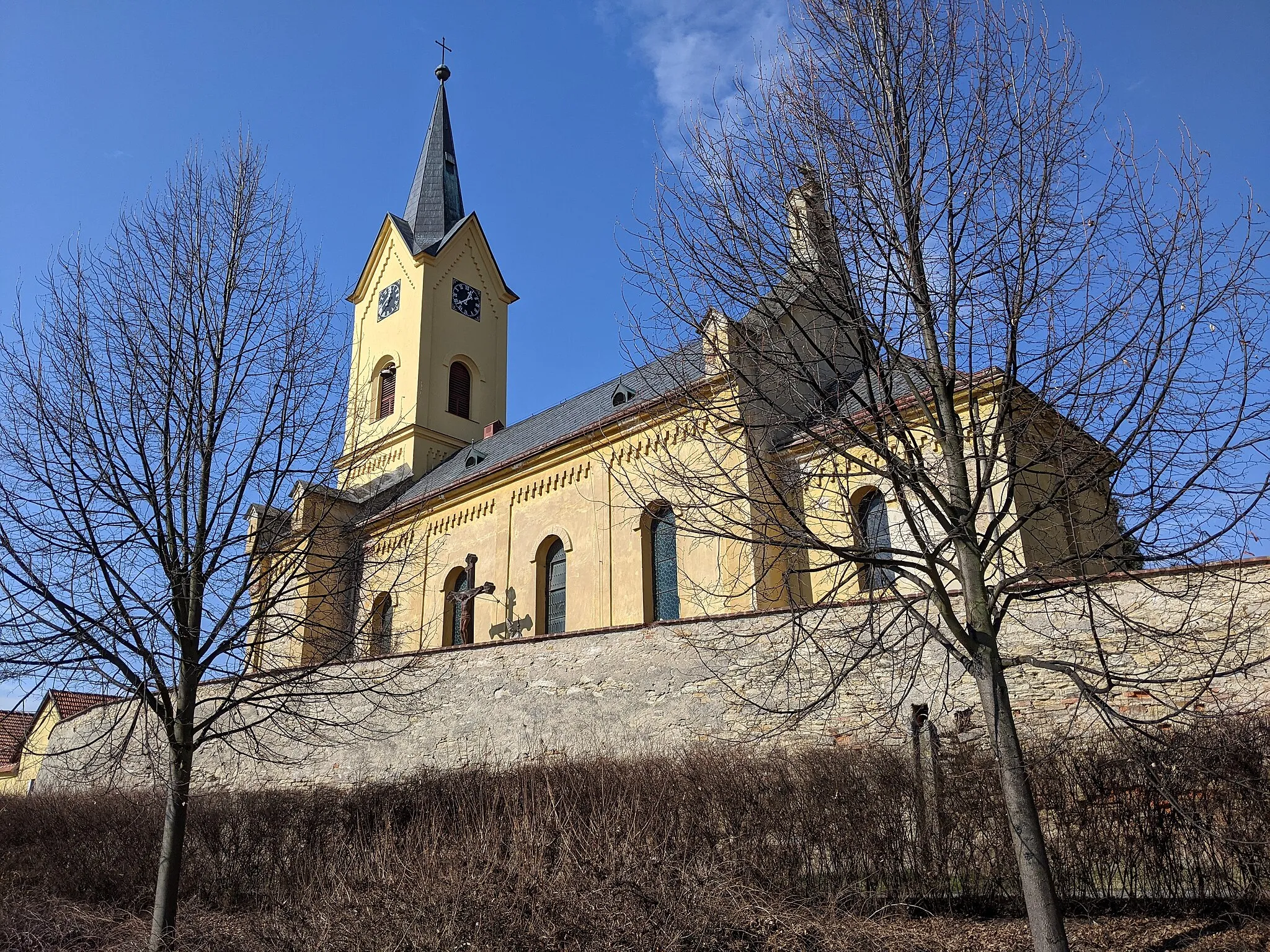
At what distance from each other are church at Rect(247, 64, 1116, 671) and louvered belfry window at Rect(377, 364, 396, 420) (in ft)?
0.29

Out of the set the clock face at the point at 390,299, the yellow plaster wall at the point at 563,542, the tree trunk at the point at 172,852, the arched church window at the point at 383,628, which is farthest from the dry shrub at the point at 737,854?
the clock face at the point at 390,299

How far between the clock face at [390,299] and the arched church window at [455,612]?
12356mm

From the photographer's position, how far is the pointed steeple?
34156mm

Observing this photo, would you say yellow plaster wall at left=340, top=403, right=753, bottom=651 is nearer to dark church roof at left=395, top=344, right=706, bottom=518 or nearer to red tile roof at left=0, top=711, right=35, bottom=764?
dark church roof at left=395, top=344, right=706, bottom=518

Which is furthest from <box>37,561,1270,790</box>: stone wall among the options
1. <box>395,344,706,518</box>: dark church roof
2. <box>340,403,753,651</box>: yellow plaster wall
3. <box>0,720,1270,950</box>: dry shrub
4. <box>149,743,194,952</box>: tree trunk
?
<box>395,344,706,518</box>: dark church roof

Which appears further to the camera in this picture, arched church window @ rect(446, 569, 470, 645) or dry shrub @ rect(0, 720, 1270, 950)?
arched church window @ rect(446, 569, 470, 645)

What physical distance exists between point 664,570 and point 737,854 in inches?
441

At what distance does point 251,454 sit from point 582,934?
16.2 feet

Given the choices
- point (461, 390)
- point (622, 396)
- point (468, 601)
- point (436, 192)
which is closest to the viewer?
point (622, 396)

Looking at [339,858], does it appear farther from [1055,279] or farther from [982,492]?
[1055,279]

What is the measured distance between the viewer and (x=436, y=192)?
116 ft

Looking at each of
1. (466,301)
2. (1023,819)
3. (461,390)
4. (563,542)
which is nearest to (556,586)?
(563,542)

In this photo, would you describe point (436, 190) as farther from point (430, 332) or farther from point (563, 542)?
point (563, 542)

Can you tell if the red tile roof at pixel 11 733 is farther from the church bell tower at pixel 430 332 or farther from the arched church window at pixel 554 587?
the arched church window at pixel 554 587
